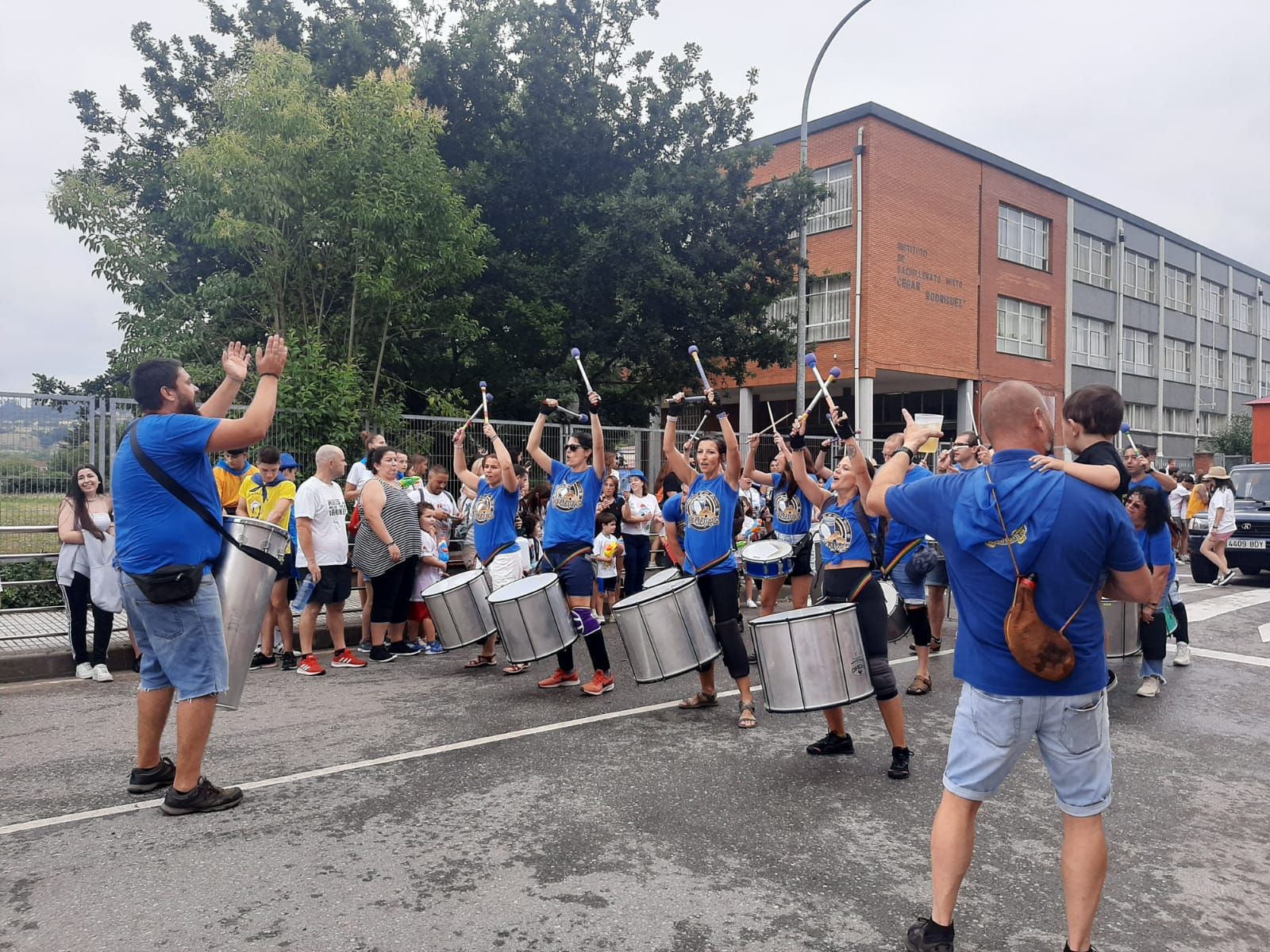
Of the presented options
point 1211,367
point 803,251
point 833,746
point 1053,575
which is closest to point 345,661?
point 833,746

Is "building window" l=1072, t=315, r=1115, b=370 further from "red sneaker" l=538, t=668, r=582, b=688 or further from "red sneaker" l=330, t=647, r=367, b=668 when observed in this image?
"red sneaker" l=330, t=647, r=367, b=668

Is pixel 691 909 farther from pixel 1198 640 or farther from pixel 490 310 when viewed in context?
pixel 490 310

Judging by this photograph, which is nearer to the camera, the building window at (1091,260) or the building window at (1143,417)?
the building window at (1091,260)

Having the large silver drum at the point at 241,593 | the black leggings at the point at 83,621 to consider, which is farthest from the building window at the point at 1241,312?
the large silver drum at the point at 241,593

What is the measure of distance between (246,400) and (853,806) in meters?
10.4

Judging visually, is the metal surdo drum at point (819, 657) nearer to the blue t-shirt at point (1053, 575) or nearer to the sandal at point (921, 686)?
the blue t-shirt at point (1053, 575)

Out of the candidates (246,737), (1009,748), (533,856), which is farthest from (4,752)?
(1009,748)

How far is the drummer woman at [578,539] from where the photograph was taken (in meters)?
6.93

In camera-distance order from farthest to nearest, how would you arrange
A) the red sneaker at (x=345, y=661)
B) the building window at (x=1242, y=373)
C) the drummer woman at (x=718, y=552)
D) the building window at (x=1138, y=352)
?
the building window at (x=1242, y=373), the building window at (x=1138, y=352), the red sneaker at (x=345, y=661), the drummer woman at (x=718, y=552)

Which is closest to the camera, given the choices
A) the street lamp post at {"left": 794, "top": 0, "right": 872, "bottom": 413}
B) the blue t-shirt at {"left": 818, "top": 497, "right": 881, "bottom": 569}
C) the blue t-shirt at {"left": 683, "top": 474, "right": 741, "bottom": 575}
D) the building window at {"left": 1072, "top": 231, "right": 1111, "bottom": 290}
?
the blue t-shirt at {"left": 818, "top": 497, "right": 881, "bottom": 569}

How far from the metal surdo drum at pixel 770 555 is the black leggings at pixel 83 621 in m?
5.30

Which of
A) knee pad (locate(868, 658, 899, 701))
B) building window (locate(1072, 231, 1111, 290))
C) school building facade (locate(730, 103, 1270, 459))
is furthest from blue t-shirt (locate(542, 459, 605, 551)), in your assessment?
building window (locate(1072, 231, 1111, 290))

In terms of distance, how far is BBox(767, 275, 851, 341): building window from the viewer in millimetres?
26703

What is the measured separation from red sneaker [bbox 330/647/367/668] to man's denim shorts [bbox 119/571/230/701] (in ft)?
11.9
